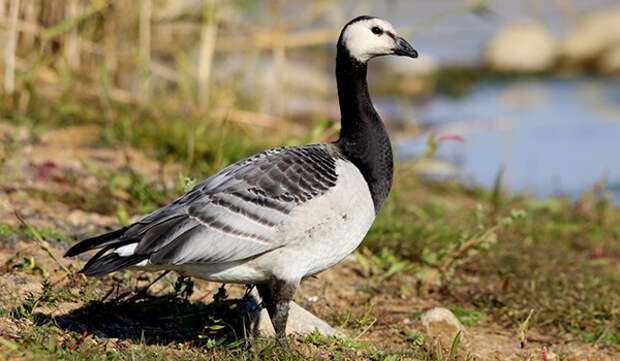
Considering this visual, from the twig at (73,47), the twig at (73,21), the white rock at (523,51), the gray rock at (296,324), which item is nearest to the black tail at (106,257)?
the gray rock at (296,324)

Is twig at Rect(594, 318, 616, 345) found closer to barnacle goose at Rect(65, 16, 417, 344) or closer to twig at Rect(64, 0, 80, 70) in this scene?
barnacle goose at Rect(65, 16, 417, 344)

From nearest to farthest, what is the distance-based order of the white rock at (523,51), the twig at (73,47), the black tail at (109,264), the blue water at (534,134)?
1. the black tail at (109,264)
2. the twig at (73,47)
3. the blue water at (534,134)
4. the white rock at (523,51)

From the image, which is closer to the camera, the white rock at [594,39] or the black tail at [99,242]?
the black tail at [99,242]

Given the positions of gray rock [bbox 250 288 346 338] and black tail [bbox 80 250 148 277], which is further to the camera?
gray rock [bbox 250 288 346 338]

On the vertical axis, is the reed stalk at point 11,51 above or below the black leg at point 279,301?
above

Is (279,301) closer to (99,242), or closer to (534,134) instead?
(99,242)

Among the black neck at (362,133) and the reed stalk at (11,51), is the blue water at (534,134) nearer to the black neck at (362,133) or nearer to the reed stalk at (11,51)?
the black neck at (362,133)

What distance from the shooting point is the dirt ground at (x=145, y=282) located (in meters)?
4.23

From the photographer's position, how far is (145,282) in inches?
183

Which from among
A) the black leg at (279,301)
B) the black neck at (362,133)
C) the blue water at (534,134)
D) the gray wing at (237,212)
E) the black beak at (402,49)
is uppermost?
the black beak at (402,49)

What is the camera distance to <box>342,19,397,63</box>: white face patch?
13.9ft

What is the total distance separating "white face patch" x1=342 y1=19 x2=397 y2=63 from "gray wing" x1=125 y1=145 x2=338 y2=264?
0.72m

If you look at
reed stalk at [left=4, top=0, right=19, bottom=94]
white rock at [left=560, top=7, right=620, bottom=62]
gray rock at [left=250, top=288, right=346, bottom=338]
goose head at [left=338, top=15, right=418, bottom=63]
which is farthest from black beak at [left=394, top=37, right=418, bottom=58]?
white rock at [left=560, top=7, right=620, bottom=62]

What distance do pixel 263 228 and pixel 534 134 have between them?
29.1 feet
